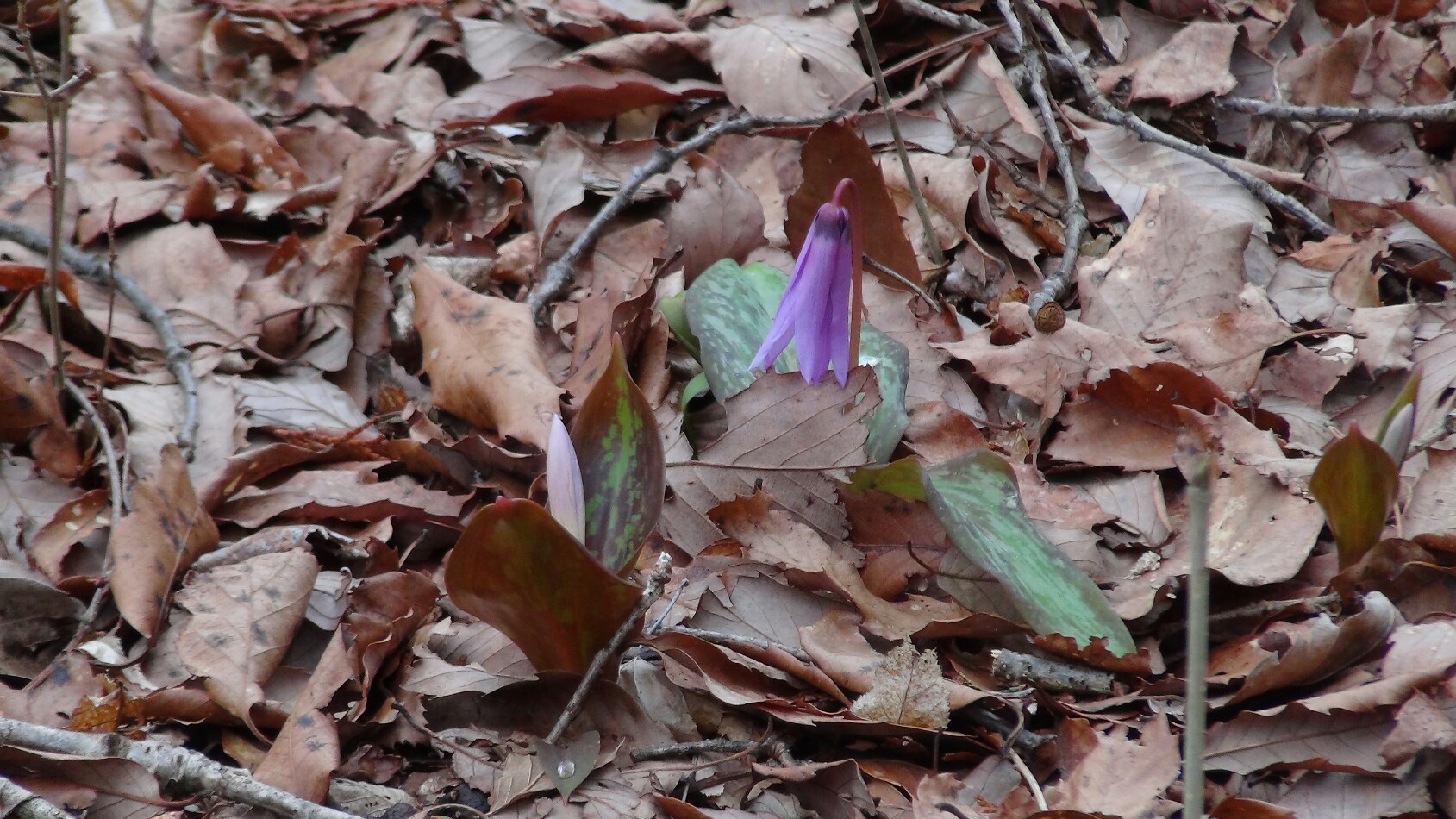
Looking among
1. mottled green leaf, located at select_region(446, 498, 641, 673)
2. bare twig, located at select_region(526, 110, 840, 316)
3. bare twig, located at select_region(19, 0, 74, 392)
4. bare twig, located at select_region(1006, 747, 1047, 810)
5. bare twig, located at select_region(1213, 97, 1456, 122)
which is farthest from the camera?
bare twig, located at select_region(1213, 97, 1456, 122)

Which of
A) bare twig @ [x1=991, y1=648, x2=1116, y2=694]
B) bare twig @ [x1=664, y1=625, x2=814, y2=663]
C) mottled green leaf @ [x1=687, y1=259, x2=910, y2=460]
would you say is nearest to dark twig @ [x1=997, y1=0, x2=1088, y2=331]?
mottled green leaf @ [x1=687, y1=259, x2=910, y2=460]

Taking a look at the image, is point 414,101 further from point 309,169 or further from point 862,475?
point 862,475

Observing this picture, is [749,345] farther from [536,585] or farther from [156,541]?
[156,541]

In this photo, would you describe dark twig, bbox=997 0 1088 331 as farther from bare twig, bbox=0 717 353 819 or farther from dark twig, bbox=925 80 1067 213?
bare twig, bbox=0 717 353 819

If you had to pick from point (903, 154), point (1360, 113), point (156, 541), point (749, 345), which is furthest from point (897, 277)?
point (156, 541)

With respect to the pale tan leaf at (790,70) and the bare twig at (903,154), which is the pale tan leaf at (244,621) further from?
the pale tan leaf at (790,70)
